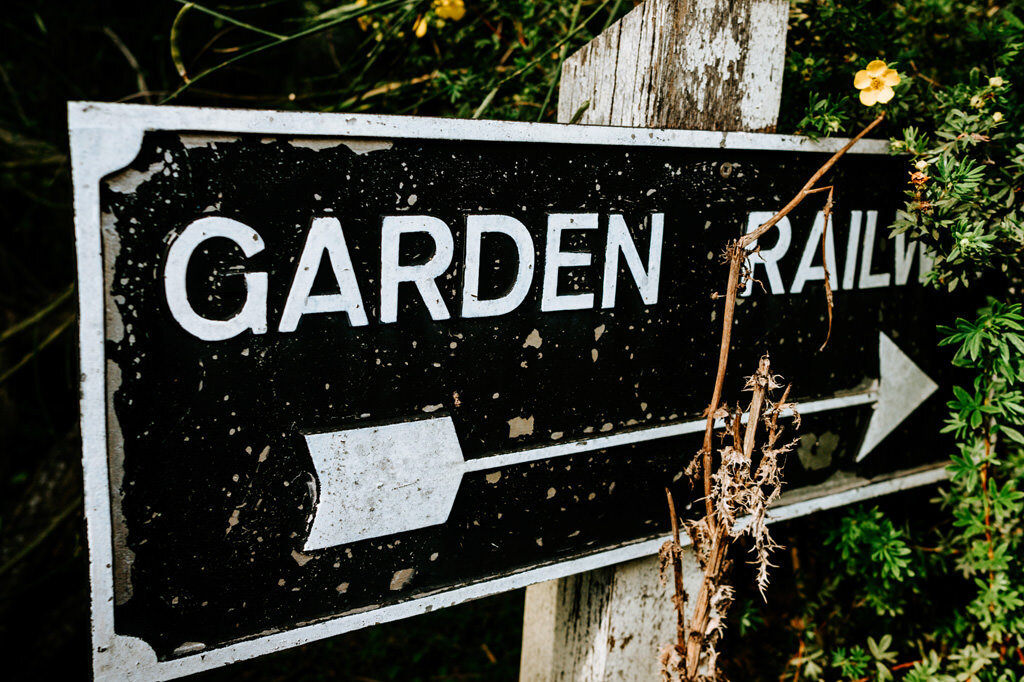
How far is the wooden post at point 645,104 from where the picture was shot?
3.69 feet

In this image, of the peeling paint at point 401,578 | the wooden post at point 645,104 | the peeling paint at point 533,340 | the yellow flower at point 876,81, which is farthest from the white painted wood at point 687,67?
the peeling paint at point 401,578

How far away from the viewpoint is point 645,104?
44.4 inches

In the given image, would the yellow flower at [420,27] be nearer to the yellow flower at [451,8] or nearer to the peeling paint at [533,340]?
the yellow flower at [451,8]

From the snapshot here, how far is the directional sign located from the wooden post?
0.06 metres

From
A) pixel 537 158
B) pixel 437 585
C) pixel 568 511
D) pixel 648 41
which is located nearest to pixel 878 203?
pixel 648 41

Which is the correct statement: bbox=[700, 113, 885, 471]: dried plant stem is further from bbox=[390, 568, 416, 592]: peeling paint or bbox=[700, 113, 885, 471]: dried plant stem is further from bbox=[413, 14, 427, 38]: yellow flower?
bbox=[413, 14, 427, 38]: yellow flower

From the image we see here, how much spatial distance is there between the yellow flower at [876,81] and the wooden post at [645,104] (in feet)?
0.45

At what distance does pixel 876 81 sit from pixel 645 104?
0.43 meters

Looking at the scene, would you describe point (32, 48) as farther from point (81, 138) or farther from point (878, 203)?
point (878, 203)

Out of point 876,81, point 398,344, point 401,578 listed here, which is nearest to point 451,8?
point 876,81

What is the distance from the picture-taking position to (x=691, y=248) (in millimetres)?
1161

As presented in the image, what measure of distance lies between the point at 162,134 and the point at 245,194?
10 cm

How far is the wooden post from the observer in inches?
44.3

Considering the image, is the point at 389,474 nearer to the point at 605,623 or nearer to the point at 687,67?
the point at 605,623
